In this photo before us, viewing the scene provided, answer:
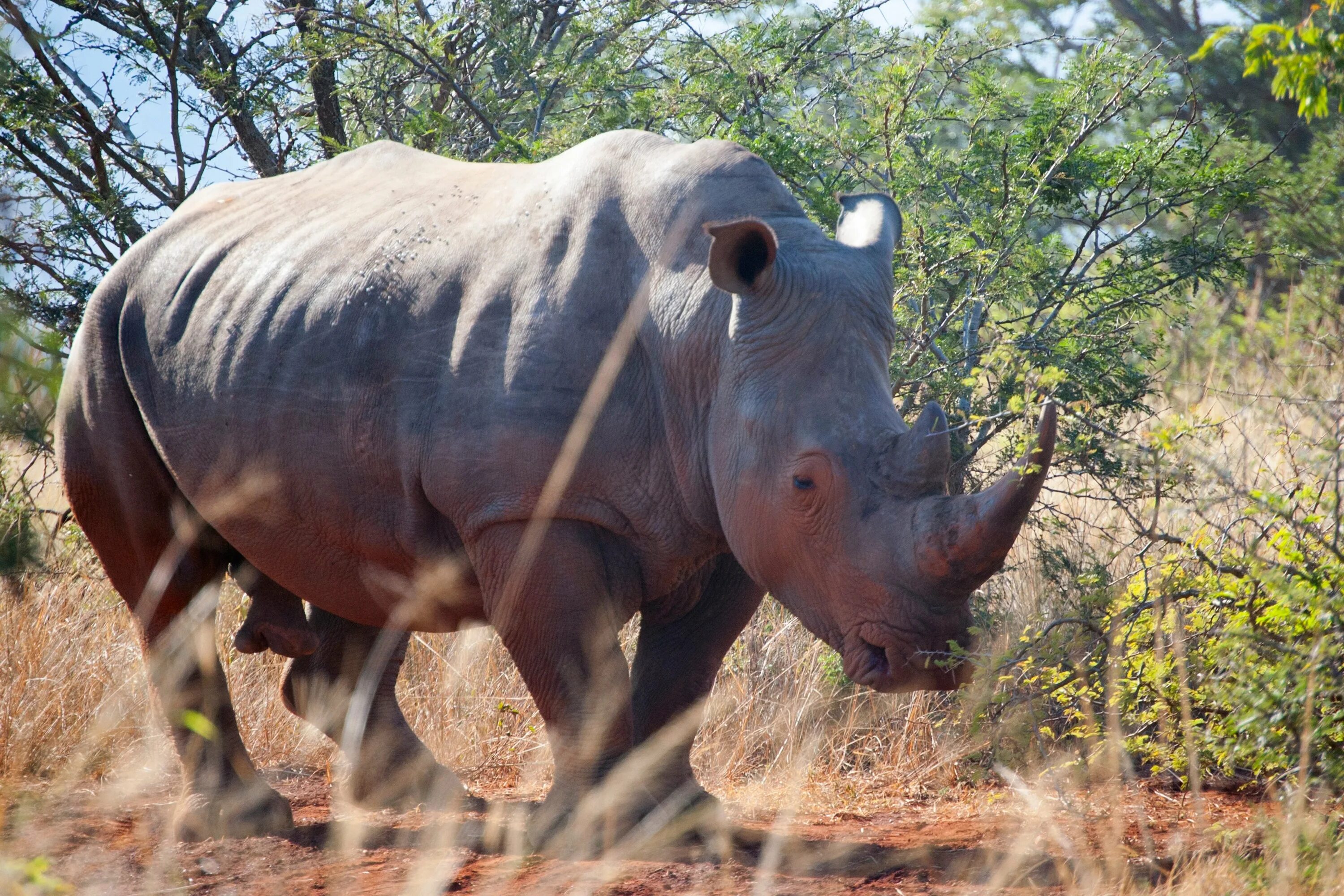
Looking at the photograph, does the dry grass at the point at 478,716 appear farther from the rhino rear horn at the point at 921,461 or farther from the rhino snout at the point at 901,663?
the rhino rear horn at the point at 921,461

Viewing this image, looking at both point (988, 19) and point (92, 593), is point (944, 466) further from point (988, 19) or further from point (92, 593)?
point (92, 593)

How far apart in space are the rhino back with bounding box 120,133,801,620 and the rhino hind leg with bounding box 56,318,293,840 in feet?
0.68

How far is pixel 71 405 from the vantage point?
5219mm

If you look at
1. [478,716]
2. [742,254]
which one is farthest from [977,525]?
[478,716]

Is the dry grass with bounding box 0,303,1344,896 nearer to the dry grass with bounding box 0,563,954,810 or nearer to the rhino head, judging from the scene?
the dry grass with bounding box 0,563,954,810

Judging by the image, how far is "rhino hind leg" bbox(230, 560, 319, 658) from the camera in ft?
17.2

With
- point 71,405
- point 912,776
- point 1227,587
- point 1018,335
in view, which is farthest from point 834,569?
point 71,405

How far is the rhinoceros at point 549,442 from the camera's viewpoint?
3.83 meters

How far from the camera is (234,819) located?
15.9ft

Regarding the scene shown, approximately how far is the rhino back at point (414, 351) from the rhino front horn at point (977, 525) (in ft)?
2.93

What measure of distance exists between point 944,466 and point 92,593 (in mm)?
4720

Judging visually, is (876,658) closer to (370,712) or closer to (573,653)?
(573,653)

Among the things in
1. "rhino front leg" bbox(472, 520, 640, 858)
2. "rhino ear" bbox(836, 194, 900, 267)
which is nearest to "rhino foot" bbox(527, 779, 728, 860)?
"rhino front leg" bbox(472, 520, 640, 858)

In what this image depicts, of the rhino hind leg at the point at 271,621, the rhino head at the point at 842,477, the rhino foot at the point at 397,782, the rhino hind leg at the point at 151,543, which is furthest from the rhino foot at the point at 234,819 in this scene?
the rhino head at the point at 842,477
